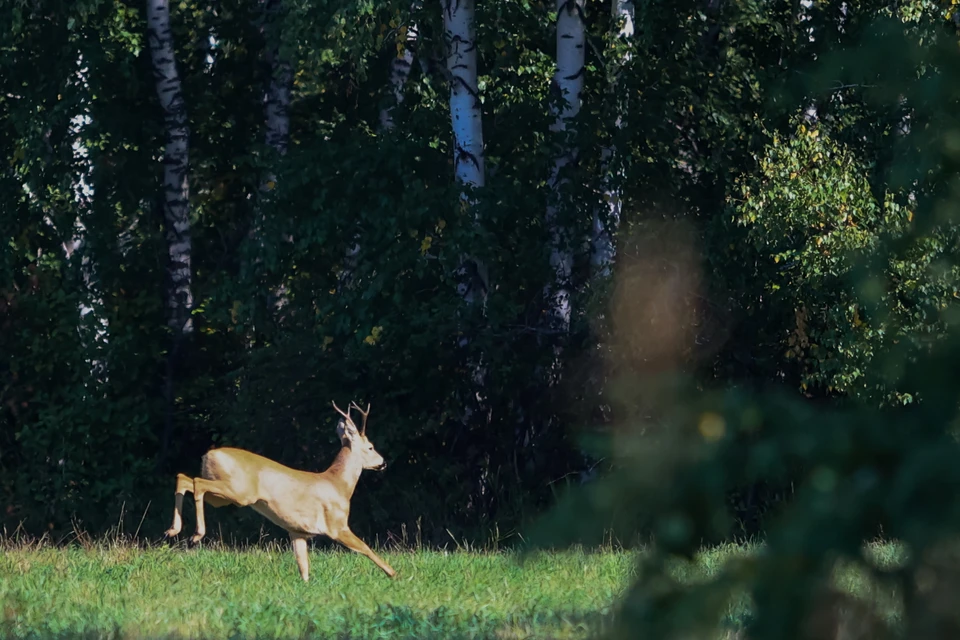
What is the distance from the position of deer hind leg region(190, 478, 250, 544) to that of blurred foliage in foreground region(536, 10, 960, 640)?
6.71 meters

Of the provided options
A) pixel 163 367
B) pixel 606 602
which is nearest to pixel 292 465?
pixel 163 367

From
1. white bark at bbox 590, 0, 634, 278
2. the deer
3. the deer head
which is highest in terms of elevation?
white bark at bbox 590, 0, 634, 278

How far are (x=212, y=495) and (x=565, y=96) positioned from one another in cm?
646

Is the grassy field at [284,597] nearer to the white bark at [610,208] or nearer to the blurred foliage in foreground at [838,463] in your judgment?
the blurred foliage in foreground at [838,463]

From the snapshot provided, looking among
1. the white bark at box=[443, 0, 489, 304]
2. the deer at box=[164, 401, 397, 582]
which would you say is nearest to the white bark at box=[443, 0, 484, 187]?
the white bark at box=[443, 0, 489, 304]

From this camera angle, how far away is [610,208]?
43.9 ft

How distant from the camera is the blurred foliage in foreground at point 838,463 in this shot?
159 centimetres

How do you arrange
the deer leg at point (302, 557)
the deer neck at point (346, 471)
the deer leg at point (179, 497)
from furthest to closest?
the deer neck at point (346, 471) → the deer leg at point (179, 497) → the deer leg at point (302, 557)

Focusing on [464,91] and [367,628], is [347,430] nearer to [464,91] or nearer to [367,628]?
[367,628]

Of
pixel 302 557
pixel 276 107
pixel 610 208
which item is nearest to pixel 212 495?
pixel 302 557

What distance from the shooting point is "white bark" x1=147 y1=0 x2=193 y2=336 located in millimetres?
15898

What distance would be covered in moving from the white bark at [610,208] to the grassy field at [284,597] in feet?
14.2

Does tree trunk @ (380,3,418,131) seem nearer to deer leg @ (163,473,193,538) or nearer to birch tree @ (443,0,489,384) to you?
birch tree @ (443,0,489,384)

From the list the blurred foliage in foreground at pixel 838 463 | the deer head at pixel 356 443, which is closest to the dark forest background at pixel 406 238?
the deer head at pixel 356 443
